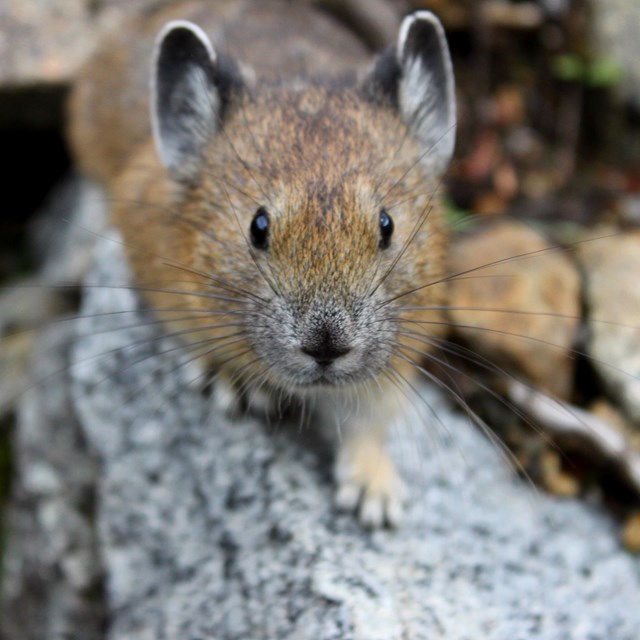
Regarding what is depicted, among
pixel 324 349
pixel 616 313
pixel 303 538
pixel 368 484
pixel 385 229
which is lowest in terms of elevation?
pixel 303 538

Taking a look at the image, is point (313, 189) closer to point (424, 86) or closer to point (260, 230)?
point (260, 230)

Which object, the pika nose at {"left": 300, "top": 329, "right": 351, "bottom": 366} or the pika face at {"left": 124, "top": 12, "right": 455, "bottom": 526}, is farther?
the pika face at {"left": 124, "top": 12, "right": 455, "bottom": 526}

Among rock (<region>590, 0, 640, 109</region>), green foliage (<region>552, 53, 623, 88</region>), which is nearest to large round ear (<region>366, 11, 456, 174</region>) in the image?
green foliage (<region>552, 53, 623, 88</region>)

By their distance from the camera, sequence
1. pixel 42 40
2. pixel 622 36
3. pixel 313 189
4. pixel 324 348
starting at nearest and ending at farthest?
pixel 324 348, pixel 313 189, pixel 42 40, pixel 622 36

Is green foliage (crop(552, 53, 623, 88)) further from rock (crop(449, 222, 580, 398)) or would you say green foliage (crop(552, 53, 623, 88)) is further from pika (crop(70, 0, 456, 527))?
pika (crop(70, 0, 456, 527))

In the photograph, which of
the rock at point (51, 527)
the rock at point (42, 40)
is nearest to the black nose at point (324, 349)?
the rock at point (51, 527)

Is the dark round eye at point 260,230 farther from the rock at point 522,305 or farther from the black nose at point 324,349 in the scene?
the rock at point 522,305

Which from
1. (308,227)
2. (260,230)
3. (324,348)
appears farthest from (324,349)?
(260,230)
